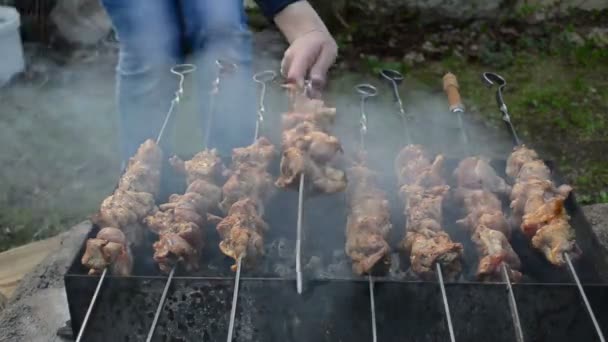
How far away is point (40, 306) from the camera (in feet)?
9.83

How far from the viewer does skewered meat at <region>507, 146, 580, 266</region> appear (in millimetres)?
2379

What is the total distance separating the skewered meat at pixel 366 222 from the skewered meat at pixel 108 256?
76 centimetres

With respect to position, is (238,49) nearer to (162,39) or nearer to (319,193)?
(162,39)

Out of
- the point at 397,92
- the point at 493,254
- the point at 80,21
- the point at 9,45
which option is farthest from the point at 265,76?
the point at 80,21

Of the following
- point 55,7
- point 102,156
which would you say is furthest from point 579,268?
point 55,7

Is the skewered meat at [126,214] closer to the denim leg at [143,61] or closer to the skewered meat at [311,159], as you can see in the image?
the skewered meat at [311,159]

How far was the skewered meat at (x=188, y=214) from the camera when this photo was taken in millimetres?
2324

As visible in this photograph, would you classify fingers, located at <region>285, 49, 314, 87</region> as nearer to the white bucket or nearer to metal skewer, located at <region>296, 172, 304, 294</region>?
metal skewer, located at <region>296, 172, 304, 294</region>

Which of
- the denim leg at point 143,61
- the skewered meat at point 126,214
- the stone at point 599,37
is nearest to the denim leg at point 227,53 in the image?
the denim leg at point 143,61

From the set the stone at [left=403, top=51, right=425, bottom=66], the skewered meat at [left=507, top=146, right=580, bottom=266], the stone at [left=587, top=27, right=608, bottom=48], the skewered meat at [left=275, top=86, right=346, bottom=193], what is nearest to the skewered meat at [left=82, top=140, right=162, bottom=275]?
the skewered meat at [left=275, top=86, right=346, bottom=193]

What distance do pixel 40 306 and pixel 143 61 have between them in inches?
64.9

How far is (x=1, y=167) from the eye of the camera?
18.5 ft

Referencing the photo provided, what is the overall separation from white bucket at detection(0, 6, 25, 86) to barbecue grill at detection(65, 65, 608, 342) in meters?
4.95

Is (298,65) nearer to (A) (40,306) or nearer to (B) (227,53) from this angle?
(B) (227,53)
